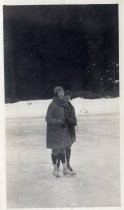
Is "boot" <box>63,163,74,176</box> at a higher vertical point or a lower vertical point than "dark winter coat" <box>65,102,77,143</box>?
lower

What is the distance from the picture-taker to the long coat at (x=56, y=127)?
4.53ft

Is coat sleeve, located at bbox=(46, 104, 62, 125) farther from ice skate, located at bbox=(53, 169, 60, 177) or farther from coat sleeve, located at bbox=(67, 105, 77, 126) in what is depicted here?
ice skate, located at bbox=(53, 169, 60, 177)

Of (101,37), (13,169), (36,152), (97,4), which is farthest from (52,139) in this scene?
(97,4)

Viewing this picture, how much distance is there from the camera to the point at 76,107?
4.54ft

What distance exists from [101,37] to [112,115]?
1.02 feet

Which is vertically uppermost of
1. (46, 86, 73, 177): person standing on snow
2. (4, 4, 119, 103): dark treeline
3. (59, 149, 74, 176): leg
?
(4, 4, 119, 103): dark treeline

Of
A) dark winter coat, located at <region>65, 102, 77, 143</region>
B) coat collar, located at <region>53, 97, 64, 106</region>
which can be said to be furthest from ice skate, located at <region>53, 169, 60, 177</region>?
coat collar, located at <region>53, 97, 64, 106</region>

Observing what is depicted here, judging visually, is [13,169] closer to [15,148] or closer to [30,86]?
[15,148]

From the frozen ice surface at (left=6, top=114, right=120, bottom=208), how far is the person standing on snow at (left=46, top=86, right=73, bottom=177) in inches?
0.9

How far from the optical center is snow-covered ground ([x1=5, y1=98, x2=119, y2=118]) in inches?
54.0

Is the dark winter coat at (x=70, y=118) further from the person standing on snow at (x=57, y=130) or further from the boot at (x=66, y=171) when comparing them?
the boot at (x=66, y=171)

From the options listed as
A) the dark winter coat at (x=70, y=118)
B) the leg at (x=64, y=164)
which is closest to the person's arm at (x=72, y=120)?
the dark winter coat at (x=70, y=118)

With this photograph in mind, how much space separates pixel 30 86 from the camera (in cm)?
137

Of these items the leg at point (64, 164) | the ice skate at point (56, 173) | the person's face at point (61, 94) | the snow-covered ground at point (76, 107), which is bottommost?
the ice skate at point (56, 173)
